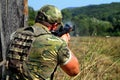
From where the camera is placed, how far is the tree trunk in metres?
4.49

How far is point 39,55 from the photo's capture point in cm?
376

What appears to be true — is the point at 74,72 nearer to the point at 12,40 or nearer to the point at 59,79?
the point at 12,40

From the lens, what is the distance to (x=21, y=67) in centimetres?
381

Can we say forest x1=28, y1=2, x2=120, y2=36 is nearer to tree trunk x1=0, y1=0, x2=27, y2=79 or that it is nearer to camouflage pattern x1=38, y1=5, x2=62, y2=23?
tree trunk x1=0, y1=0, x2=27, y2=79

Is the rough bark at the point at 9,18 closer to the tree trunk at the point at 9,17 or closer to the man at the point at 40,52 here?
the tree trunk at the point at 9,17

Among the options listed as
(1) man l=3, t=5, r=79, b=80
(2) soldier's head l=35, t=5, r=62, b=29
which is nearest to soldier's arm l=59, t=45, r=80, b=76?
(1) man l=3, t=5, r=79, b=80

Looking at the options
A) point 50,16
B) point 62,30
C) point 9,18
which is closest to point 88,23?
point 9,18

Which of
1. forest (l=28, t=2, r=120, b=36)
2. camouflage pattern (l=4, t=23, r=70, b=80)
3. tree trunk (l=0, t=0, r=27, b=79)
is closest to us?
camouflage pattern (l=4, t=23, r=70, b=80)

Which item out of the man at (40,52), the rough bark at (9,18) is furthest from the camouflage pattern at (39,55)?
the rough bark at (9,18)

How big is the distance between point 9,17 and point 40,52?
906mm

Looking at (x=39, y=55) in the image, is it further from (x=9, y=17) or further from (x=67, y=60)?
(x=9, y=17)

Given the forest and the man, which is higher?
the man

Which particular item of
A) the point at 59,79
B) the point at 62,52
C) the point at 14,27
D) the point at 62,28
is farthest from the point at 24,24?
the point at 59,79

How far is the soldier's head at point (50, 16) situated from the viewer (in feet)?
12.6
